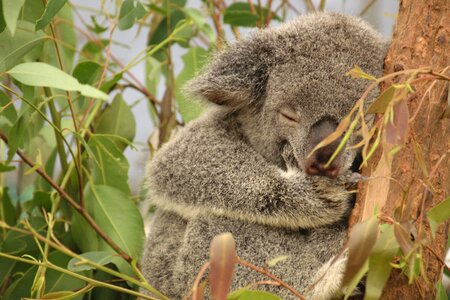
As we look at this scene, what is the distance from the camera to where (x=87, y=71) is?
281 centimetres

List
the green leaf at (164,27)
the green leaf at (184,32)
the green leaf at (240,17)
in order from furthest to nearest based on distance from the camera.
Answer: the green leaf at (164,27) < the green leaf at (240,17) < the green leaf at (184,32)

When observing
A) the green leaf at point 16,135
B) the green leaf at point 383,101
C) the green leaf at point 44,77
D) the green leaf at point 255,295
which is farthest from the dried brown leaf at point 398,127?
the green leaf at point 16,135

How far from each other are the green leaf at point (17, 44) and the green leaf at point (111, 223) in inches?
25.1

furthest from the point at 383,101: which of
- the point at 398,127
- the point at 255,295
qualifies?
the point at 255,295

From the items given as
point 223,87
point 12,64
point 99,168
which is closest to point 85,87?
point 12,64

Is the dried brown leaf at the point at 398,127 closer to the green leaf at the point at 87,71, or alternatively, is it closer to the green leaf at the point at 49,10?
the green leaf at the point at 49,10

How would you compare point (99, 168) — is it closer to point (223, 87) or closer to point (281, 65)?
point (223, 87)

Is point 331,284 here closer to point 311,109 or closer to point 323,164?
point 323,164

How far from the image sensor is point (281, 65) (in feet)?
8.14

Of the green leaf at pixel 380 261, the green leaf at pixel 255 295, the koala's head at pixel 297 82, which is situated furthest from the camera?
the koala's head at pixel 297 82

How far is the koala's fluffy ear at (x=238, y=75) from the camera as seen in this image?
2521mm

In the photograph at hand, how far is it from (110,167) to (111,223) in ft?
0.96

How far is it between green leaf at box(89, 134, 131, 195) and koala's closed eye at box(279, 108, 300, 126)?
83 centimetres

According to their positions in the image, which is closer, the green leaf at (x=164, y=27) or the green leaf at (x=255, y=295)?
the green leaf at (x=255, y=295)
